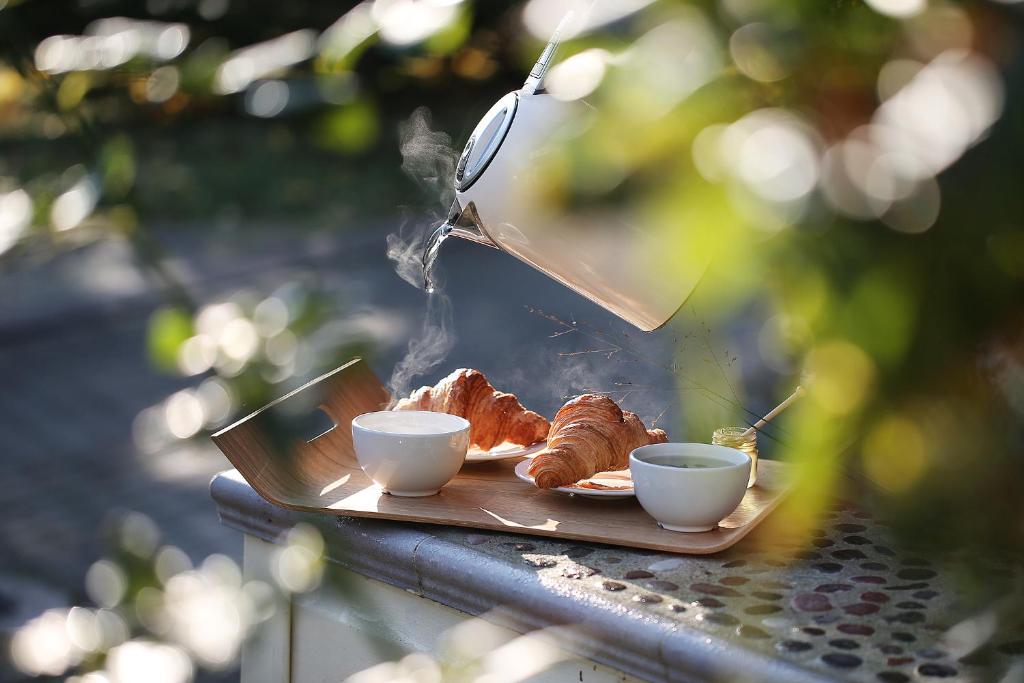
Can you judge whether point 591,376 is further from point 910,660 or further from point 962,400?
point 962,400

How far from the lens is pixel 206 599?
0.34 m

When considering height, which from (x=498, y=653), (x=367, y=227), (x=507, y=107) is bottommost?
(x=498, y=653)

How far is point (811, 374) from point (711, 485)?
119cm

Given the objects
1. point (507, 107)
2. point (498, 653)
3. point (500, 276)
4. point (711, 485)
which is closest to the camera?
point (498, 653)

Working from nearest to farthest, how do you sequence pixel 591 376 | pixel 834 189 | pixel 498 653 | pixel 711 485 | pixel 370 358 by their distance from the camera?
1. pixel 834 189
2. pixel 370 358
3. pixel 498 653
4. pixel 711 485
5. pixel 591 376

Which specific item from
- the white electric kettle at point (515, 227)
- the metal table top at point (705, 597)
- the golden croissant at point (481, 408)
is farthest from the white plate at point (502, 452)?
the white electric kettle at point (515, 227)

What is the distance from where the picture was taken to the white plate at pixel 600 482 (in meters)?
1.44

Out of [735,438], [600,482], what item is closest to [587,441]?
[600,482]

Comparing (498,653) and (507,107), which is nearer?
(498,653)

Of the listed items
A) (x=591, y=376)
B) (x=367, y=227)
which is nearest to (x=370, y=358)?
(x=367, y=227)

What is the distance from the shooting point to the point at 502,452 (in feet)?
5.44

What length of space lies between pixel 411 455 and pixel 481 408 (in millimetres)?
256

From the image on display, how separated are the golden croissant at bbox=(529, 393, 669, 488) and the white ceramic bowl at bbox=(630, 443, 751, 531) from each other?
113mm

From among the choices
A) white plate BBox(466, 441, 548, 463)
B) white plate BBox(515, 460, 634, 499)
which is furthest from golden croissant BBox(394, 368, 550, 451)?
white plate BBox(515, 460, 634, 499)
